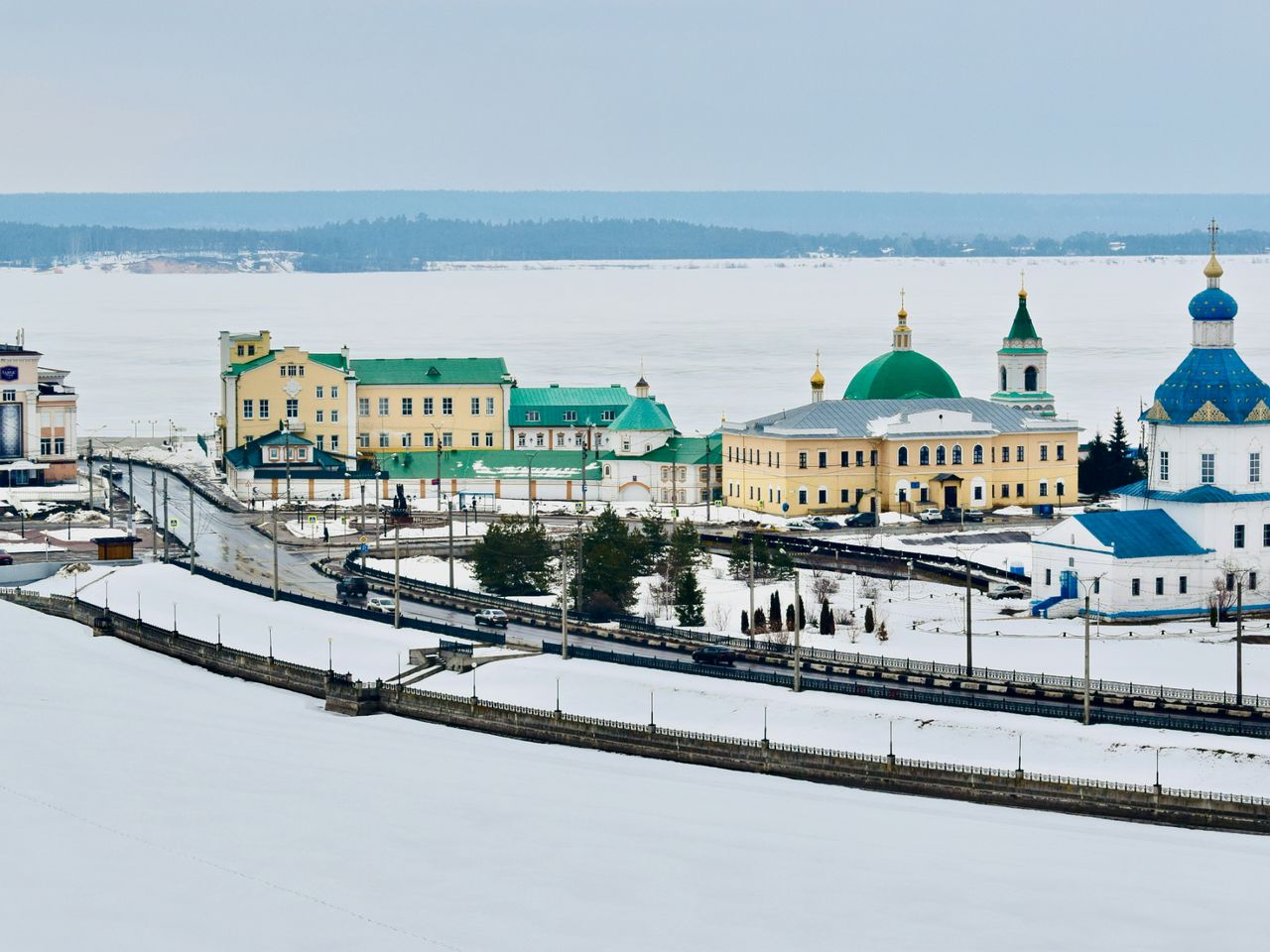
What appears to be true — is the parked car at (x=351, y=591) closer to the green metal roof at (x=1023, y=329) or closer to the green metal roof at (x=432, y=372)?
the green metal roof at (x=432, y=372)

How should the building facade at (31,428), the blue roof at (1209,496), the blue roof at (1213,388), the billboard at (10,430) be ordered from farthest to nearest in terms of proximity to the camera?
the billboard at (10,430), the building facade at (31,428), the blue roof at (1213,388), the blue roof at (1209,496)

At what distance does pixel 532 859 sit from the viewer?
48.0 metres

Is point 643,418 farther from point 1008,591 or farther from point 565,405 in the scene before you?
point 1008,591

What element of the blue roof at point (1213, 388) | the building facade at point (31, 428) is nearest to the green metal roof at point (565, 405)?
the building facade at point (31, 428)

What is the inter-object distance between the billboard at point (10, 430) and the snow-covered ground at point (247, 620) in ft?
74.5

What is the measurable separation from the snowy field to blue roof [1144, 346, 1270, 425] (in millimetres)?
22997

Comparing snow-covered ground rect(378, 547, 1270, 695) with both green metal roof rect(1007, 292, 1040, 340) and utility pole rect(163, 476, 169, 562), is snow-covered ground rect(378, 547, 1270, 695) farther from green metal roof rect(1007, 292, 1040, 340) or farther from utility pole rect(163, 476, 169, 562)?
green metal roof rect(1007, 292, 1040, 340)

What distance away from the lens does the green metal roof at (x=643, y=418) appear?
102500 millimetres

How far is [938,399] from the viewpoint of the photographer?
9819 centimetres

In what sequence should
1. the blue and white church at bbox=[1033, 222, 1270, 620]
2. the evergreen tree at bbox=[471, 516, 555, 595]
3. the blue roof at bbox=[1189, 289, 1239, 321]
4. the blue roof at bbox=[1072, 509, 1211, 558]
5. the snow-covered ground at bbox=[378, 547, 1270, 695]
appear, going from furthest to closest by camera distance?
1. the evergreen tree at bbox=[471, 516, 555, 595]
2. the blue roof at bbox=[1189, 289, 1239, 321]
3. the blue roof at bbox=[1072, 509, 1211, 558]
4. the blue and white church at bbox=[1033, 222, 1270, 620]
5. the snow-covered ground at bbox=[378, 547, 1270, 695]

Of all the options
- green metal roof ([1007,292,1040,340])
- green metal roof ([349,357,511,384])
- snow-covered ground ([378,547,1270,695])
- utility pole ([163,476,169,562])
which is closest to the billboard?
utility pole ([163,476,169,562])

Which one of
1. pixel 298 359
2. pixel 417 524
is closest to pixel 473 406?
pixel 298 359

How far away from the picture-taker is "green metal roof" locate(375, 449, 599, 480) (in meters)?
103

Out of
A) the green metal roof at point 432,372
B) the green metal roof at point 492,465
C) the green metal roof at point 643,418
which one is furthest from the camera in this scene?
the green metal roof at point 432,372
